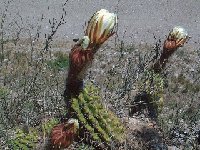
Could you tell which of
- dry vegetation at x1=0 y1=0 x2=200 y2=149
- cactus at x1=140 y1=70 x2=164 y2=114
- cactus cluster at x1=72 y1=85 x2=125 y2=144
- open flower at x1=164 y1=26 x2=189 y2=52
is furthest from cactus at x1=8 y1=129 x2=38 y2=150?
open flower at x1=164 y1=26 x2=189 y2=52

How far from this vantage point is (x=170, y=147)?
5.64 metres

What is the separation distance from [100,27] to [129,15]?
33.0ft

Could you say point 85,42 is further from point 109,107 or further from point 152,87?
point 152,87

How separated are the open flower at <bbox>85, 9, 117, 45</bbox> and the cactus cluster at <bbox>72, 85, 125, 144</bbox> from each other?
1.75 feet

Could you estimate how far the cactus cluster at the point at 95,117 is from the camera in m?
3.57

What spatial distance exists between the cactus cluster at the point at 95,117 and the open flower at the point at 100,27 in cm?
53

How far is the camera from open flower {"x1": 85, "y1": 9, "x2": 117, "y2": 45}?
3.14m

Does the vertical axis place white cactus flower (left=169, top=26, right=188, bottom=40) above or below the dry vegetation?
above

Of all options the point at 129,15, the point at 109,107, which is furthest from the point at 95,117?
the point at 129,15

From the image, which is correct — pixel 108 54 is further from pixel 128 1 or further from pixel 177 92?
pixel 128 1

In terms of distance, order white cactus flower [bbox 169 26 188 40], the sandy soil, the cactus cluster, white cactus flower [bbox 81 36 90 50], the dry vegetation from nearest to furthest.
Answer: white cactus flower [bbox 81 36 90 50], the cactus cluster, the dry vegetation, white cactus flower [bbox 169 26 188 40], the sandy soil

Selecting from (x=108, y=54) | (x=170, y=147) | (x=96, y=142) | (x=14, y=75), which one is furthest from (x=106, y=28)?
(x=108, y=54)

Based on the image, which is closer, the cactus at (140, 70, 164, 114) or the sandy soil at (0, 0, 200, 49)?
the cactus at (140, 70, 164, 114)

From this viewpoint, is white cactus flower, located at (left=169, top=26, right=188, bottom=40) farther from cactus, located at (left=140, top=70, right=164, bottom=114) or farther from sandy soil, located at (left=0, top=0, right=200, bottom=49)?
sandy soil, located at (left=0, top=0, right=200, bottom=49)
